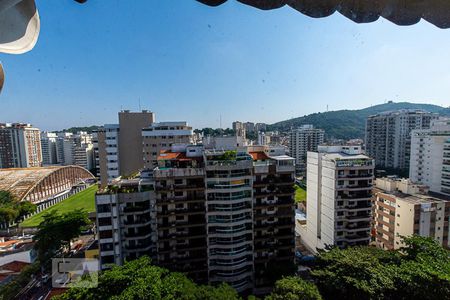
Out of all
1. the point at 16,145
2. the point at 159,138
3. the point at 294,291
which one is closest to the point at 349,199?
the point at 294,291

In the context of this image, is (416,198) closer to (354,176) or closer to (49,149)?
(354,176)

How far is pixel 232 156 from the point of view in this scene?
9.77m

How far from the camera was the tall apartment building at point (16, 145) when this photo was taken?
31531 millimetres

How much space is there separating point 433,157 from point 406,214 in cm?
1127

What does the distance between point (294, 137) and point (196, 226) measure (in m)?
32.6

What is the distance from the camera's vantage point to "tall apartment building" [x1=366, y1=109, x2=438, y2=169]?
1193 inches

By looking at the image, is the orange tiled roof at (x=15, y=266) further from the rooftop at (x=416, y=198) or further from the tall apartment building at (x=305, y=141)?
the tall apartment building at (x=305, y=141)

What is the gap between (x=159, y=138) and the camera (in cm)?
1895

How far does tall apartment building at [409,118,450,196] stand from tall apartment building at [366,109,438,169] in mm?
11114

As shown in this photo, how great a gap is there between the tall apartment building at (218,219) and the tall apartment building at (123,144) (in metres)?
11.2

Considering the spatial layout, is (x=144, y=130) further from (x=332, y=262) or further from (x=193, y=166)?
(x=332, y=262)

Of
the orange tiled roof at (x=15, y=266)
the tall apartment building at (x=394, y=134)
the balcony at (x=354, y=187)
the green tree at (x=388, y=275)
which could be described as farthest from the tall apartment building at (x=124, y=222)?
the tall apartment building at (x=394, y=134)

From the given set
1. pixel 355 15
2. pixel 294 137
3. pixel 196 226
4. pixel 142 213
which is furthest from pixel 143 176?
pixel 294 137

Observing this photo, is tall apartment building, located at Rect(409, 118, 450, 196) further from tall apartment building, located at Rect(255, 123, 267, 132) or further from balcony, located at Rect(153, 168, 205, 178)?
tall apartment building, located at Rect(255, 123, 267, 132)
